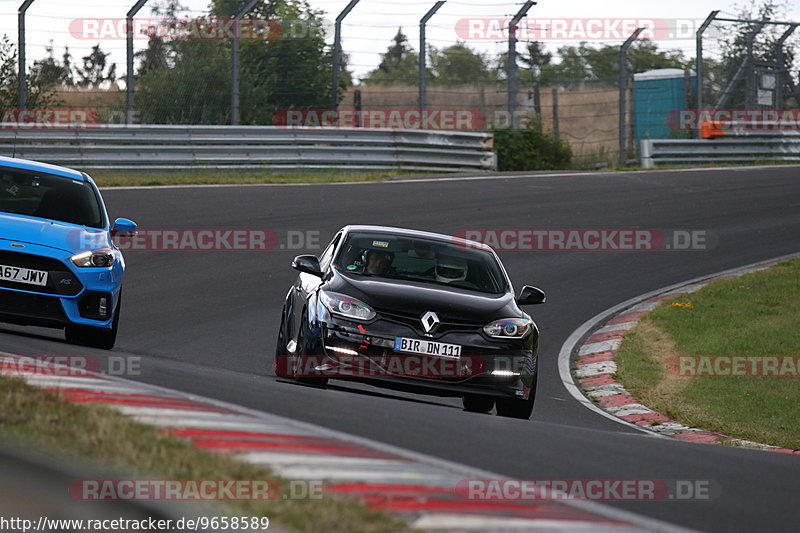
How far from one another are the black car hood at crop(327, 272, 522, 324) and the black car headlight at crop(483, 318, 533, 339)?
56 millimetres

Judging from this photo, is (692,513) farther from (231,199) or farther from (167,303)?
(231,199)

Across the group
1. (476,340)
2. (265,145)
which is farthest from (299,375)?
(265,145)

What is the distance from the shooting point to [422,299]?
333 inches

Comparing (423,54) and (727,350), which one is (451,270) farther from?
(423,54)

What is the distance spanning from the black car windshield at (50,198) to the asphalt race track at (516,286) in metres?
1.13

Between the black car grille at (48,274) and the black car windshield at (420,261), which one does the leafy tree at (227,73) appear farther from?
the black car windshield at (420,261)

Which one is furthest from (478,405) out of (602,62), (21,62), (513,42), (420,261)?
(602,62)

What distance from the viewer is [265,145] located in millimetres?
22453

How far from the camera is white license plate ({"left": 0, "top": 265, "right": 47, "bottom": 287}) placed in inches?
356

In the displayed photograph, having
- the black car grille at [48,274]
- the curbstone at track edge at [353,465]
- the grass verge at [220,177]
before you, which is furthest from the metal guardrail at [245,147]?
the curbstone at track edge at [353,465]

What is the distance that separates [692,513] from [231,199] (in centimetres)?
1461

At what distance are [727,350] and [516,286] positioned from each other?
315 cm

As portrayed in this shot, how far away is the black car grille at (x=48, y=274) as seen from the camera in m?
9.06

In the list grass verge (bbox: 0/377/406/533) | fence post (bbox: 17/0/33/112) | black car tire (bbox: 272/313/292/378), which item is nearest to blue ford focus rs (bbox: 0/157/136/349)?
black car tire (bbox: 272/313/292/378)
